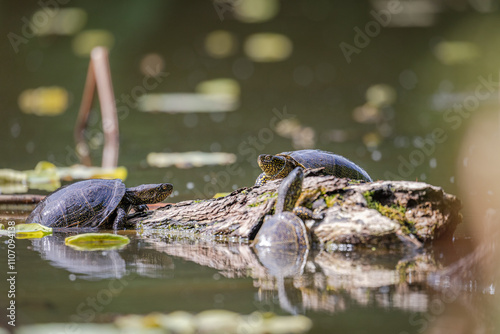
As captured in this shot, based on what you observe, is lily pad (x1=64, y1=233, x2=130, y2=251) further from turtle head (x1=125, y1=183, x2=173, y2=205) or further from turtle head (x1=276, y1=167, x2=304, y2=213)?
turtle head (x1=276, y1=167, x2=304, y2=213)

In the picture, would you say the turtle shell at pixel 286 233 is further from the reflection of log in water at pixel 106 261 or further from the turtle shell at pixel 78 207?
the turtle shell at pixel 78 207

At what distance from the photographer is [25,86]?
972 cm

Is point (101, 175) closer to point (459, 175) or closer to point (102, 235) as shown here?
point (102, 235)

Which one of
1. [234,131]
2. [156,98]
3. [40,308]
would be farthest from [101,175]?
[156,98]

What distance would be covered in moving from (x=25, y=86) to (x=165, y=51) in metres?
2.08

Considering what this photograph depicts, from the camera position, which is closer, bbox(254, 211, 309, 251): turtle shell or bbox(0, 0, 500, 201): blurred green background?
bbox(254, 211, 309, 251): turtle shell

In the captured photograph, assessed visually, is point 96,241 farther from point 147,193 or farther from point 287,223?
point 287,223

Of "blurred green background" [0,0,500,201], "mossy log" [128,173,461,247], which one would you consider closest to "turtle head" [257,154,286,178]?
"mossy log" [128,173,461,247]

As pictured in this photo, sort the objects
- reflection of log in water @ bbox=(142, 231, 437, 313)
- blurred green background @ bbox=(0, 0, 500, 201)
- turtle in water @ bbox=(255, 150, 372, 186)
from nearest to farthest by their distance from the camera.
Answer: reflection of log in water @ bbox=(142, 231, 437, 313) < turtle in water @ bbox=(255, 150, 372, 186) < blurred green background @ bbox=(0, 0, 500, 201)

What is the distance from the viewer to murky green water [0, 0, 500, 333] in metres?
2.47

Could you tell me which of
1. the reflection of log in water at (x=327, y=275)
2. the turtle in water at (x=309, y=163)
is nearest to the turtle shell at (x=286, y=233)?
the reflection of log in water at (x=327, y=275)

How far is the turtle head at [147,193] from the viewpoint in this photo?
4.14 metres

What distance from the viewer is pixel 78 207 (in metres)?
3.95

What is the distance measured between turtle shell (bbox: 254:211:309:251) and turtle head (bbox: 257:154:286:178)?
0.73 metres
